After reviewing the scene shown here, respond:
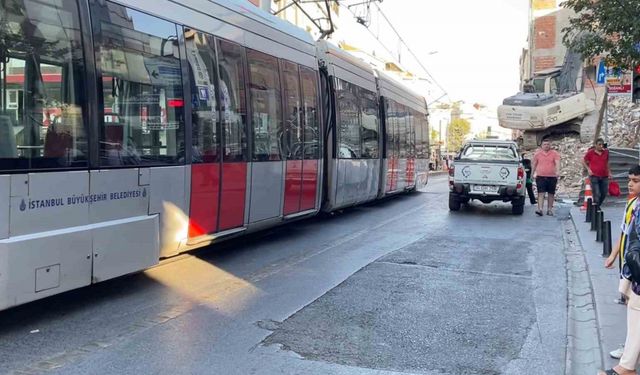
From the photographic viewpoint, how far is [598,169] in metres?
13.9

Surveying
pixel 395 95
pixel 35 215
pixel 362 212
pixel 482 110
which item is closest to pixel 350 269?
pixel 35 215

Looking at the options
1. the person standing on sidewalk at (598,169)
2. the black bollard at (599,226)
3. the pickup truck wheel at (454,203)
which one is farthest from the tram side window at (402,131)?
the black bollard at (599,226)

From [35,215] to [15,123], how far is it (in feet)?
2.60

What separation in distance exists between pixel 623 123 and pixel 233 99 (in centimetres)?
2371

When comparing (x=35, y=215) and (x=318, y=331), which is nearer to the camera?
(x=35, y=215)

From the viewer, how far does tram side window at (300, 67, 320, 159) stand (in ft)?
35.9

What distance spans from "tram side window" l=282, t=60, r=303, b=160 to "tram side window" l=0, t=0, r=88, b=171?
4.64m

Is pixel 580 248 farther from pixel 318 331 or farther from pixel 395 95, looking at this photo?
pixel 395 95

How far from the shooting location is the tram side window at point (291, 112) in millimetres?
10086

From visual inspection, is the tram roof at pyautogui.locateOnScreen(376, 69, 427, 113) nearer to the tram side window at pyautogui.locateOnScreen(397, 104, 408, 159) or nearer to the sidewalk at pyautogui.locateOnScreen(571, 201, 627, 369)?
the tram side window at pyautogui.locateOnScreen(397, 104, 408, 159)

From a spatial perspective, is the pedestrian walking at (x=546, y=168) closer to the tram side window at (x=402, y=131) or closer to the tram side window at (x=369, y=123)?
the tram side window at (x=369, y=123)

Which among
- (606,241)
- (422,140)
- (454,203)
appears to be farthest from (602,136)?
(606,241)

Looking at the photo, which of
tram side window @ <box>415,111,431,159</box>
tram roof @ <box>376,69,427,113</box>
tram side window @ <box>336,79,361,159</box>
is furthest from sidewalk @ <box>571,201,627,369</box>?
tram side window @ <box>415,111,431,159</box>

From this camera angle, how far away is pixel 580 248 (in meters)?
10.7
